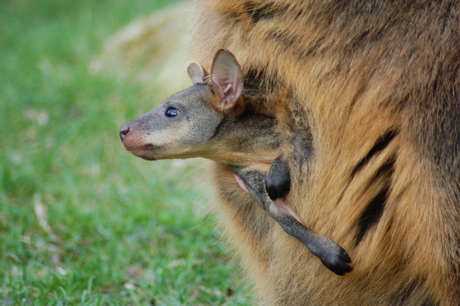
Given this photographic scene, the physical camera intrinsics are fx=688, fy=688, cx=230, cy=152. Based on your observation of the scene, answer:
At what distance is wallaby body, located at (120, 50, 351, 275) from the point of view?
7.88 ft

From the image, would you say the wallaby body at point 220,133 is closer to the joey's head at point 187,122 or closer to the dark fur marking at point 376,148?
the joey's head at point 187,122

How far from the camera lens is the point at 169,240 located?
400 centimetres

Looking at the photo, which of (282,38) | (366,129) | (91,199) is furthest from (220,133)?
(91,199)

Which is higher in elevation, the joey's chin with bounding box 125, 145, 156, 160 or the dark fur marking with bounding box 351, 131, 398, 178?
the joey's chin with bounding box 125, 145, 156, 160

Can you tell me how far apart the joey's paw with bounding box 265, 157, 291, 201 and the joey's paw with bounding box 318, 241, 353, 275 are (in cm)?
24

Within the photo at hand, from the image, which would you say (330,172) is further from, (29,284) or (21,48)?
(21,48)

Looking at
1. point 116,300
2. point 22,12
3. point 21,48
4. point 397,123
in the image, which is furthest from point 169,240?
point 22,12

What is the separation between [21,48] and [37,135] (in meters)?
2.52

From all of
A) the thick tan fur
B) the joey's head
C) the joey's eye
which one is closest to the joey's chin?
the joey's head

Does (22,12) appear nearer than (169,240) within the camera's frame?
No

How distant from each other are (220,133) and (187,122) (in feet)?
0.43

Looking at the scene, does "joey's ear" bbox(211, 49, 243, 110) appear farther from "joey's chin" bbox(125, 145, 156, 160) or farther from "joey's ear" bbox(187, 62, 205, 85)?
"joey's chin" bbox(125, 145, 156, 160)

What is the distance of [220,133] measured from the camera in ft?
8.16

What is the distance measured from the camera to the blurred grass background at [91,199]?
11.1ft
